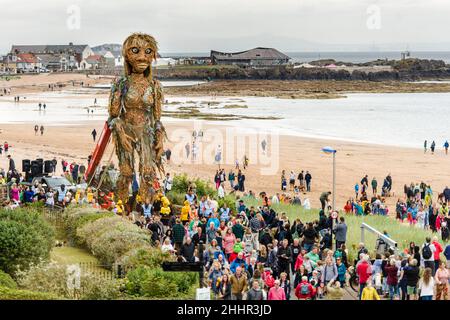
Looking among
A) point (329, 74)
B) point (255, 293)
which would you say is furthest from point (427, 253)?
point (329, 74)

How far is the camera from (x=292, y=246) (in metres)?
17.0

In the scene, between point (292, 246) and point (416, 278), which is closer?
point (416, 278)

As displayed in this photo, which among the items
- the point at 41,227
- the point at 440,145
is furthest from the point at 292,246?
the point at 440,145

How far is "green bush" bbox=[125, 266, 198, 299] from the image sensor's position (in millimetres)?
14461

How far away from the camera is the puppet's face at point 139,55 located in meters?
22.3

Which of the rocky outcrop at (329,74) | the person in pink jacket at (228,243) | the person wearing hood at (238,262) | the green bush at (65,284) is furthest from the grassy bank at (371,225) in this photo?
the rocky outcrop at (329,74)

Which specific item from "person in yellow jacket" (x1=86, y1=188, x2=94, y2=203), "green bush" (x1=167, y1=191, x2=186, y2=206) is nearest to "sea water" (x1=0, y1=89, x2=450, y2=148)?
"green bush" (x1=167, y1=191, x2=186, y2=206)

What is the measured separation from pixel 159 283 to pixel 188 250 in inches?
86.3

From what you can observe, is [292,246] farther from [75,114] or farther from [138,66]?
[75,114]

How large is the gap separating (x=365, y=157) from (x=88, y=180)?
2689 cm

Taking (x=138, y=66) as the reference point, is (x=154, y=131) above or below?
below

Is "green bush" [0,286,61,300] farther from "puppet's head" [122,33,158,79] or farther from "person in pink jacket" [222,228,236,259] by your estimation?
"puppet's head" [122,33,158,79]

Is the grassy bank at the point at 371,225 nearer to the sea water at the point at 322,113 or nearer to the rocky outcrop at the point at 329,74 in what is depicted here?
the sea water at the point at 322,113

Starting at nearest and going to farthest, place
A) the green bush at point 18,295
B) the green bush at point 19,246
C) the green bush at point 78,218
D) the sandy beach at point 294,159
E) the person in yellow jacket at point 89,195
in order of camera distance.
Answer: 1. the green bush at point 18,295
2. the green bush at point 19,246
3. the green bush at point 78,218
4. the person in yellow jacket at point 89,195
5. the sandy beach at point 294,159
